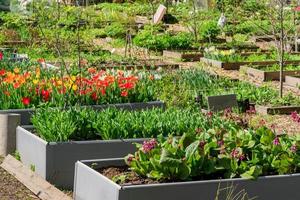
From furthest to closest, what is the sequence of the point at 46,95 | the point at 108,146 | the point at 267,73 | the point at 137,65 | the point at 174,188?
1. the point at 137,65
2. the point at 267,73
3. the point at 46,95
4. the point at 108,146
5. the point at 174,188

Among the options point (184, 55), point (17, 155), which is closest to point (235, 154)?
point (17, 155)

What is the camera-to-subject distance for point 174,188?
693 centimetres

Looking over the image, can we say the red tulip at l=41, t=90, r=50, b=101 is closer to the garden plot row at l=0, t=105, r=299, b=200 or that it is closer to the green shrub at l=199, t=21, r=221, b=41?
the garden plot row at l=0, t=105, r=299, b=200

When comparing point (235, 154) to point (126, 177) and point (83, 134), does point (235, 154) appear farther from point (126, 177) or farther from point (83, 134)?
point (83, 134)

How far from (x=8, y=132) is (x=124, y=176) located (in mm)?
3032

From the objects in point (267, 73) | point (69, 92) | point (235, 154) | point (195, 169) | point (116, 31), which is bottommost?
point (195, 169)

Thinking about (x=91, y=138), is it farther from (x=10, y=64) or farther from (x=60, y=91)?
(x=10, y=64)

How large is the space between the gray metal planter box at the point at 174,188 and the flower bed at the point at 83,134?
0.93 meters

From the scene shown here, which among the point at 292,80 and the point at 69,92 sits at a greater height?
the point at 69,92

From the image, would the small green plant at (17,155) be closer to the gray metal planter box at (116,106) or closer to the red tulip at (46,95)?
the gray metal planter box at (116,106)

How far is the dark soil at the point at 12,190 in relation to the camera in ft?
26.7

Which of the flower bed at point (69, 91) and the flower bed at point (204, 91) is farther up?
the flower bed at point (69, 91)

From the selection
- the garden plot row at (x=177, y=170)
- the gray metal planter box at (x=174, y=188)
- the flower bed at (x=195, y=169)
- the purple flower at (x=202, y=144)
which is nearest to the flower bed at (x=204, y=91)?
the garden plot row at (x=177, y=170)

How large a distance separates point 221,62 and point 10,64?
244 inches
